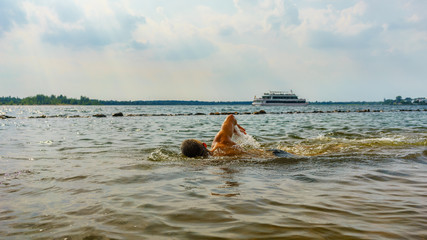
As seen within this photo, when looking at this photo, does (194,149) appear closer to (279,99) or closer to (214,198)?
(214,198)

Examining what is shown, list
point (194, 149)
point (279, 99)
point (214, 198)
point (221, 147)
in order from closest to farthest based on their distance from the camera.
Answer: point (214, 198), point (194, 149), point (221, 147), point (279, 99)

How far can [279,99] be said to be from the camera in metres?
117

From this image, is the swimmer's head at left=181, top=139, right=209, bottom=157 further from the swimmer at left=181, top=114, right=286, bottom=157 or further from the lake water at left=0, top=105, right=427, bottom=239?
the lake water at left=0, top=105, right=427, bottom=239

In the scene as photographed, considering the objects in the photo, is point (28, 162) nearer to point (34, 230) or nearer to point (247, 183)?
point (34, 230)

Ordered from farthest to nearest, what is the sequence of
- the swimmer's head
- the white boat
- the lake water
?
1. the white boat
2. the swimmer's head
3. the lake water

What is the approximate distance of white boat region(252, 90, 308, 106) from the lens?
380 feet

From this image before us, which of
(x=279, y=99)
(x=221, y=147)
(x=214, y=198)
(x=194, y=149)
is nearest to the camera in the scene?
(x=214, y=198)

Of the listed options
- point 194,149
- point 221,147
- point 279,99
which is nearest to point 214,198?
point 194,149

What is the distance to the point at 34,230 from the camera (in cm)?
321

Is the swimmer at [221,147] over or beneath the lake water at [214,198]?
over

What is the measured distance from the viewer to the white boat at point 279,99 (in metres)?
116

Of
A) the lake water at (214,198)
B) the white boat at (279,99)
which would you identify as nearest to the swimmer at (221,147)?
the lake water at (214,198)

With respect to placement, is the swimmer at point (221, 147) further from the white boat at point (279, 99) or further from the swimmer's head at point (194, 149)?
the white boat at point (279, 99)

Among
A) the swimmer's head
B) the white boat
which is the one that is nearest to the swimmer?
the swimmer's head
